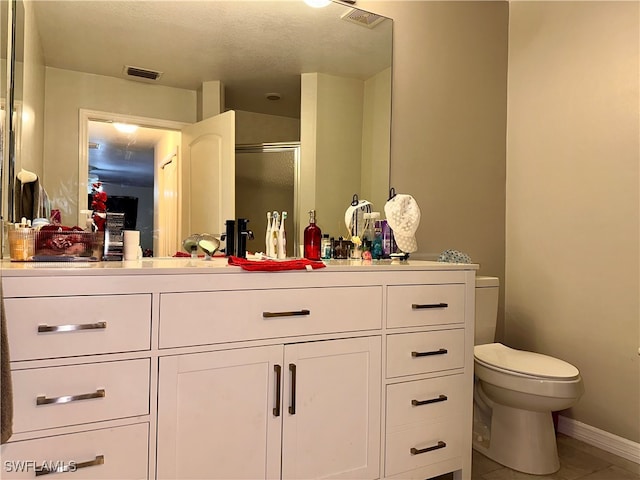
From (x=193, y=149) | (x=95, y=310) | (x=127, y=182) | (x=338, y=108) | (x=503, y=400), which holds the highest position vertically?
(x=338, y=108)

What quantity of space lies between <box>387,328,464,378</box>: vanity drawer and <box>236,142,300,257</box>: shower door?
0.63 meters

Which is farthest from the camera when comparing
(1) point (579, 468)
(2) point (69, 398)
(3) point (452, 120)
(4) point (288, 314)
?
(3) point (452, 120)

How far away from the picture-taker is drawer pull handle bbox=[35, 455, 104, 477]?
3.59ft

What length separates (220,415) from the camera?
1.31 meters

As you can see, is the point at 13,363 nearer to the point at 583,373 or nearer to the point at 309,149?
the point at 309,149

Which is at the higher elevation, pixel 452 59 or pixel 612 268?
pixel 452 59

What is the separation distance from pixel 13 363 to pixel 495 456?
1.98 meters

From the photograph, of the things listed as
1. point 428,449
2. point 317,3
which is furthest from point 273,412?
point 317,3

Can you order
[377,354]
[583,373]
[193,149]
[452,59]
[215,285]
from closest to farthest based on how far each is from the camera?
[215,285] < [377,354] < [193,149] < [583,373] < [452,59]

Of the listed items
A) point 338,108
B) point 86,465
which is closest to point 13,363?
point 86,465

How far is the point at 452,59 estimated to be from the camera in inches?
97.9

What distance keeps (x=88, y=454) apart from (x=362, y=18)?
211cm

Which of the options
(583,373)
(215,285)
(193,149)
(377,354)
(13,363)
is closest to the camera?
(13,363)

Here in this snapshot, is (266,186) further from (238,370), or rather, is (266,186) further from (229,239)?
(238,370)
